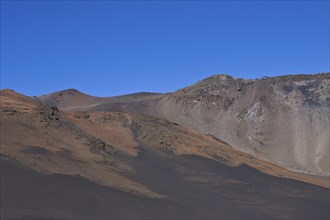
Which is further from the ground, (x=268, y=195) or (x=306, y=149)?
(x=306, y=149)

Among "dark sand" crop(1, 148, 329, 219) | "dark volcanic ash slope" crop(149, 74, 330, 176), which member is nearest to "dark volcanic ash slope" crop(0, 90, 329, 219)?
"dark sand" crop(1, 148, 329, 219)

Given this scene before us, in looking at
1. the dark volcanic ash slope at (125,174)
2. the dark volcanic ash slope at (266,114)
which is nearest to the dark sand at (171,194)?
the dark volcanic ash slope at (125,174)

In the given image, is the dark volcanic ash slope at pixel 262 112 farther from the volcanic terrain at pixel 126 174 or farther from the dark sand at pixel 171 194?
the dark sand at pixel 171 194

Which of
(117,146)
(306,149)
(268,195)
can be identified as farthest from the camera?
(306,149)

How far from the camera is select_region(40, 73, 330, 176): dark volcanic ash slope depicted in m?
70.9

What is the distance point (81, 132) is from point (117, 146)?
9.50ft

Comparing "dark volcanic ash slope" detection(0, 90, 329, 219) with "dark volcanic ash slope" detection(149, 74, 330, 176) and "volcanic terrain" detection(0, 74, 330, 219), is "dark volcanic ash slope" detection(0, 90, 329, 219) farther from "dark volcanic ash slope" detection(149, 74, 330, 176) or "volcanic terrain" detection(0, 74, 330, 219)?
"dark volcanic ash slope" detection(149, 74, 330, 176)

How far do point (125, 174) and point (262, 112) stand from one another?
52999mm

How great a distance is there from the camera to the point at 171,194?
28391mm

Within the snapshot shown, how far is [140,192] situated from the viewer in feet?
87.9

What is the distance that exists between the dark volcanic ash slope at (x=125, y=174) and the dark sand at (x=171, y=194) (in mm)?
56

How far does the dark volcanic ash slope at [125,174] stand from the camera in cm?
2212

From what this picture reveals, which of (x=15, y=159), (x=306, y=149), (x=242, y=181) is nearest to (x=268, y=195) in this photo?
(x=242, y=181)

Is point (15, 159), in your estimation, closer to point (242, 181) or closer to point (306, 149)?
point (242, 181)
